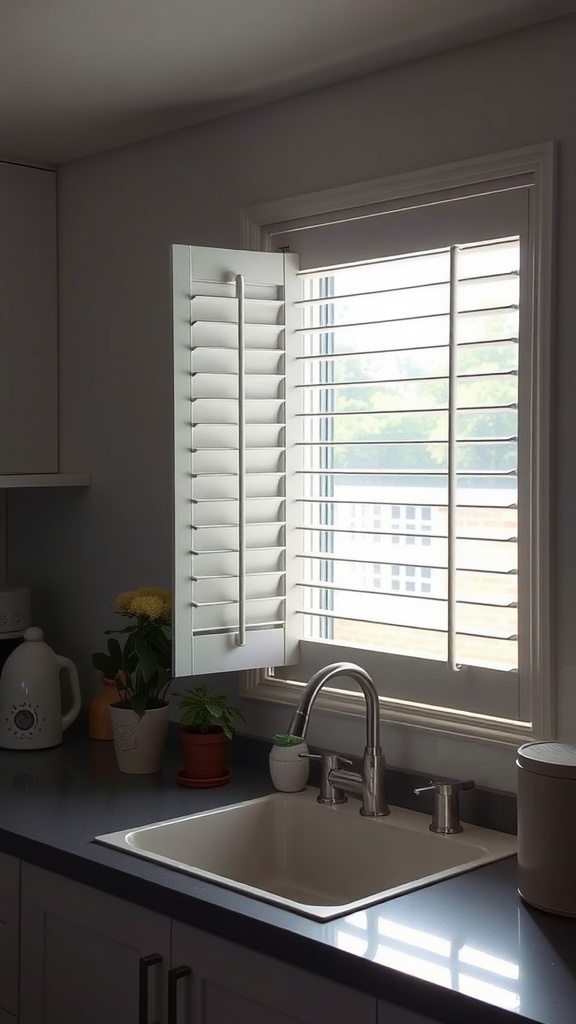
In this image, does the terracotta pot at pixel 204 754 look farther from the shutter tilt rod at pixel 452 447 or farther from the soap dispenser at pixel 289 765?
the shutter tilt rod at pixel 452 447

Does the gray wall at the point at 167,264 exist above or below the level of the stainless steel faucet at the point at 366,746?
above

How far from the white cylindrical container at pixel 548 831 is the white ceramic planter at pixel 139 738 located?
997 mm

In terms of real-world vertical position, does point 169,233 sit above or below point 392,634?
above

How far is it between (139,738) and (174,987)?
782mm

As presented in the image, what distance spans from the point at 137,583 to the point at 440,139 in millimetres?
1334

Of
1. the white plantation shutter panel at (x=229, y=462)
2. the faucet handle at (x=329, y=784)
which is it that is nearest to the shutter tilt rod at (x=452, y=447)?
the faucet handle at (x=329, y=784)

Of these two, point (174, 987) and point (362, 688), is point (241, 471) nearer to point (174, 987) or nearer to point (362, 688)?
point (362, 688)


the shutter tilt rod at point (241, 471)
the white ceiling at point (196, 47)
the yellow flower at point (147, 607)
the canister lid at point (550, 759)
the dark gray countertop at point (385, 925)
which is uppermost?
the white ceiling at point (196, 47)

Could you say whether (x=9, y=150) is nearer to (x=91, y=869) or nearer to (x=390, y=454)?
(x=390, y=454)

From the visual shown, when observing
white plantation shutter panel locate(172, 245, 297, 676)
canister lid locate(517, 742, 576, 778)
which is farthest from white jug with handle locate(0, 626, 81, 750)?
canister lid locate(517, 742, 576, 778)

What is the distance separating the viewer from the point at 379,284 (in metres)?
2.37

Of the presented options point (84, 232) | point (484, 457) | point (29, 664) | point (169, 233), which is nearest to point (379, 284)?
point (484, 457)

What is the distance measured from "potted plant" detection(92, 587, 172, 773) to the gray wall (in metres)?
0.23

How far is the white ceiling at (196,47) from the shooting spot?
2.02 meters
